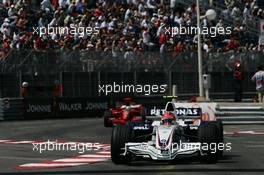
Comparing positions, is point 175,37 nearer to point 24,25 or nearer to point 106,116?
point 24,25

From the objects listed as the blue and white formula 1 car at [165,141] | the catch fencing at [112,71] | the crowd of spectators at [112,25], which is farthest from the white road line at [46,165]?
the crowd of spectators at [112,25]

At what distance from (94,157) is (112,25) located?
18.6 metres

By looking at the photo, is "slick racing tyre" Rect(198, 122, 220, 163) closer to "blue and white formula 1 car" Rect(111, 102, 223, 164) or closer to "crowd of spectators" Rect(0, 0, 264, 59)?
"blue and white formula 1 car" Rect(111, 102, 223, 164)

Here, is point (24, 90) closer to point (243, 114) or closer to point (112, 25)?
point (112, 25)

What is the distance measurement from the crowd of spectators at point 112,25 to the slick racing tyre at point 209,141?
16.6 metres

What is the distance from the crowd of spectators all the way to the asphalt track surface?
8.06 m

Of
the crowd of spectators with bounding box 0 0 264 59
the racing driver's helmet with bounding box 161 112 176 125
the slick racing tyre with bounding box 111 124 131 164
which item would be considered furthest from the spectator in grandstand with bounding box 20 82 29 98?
the slick racing tyre with bounding box 111 124 131 164

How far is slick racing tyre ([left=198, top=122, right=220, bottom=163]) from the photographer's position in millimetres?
13984

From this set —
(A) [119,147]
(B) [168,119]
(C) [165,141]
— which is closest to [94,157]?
(A) [119,147]

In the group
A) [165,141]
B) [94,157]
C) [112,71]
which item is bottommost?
[94,157]

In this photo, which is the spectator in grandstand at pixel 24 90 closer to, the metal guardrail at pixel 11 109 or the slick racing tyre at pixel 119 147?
the metal guardrail at pixel 11 109

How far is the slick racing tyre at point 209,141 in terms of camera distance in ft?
45.9

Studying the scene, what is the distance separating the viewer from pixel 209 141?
1420 centimetres

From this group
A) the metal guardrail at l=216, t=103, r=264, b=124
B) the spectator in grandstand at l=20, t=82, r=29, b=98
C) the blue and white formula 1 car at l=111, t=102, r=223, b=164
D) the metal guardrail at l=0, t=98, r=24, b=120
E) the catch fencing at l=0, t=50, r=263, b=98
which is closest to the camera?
the blue and white formula 1 car at l=111, t=102, r=223, b=164
